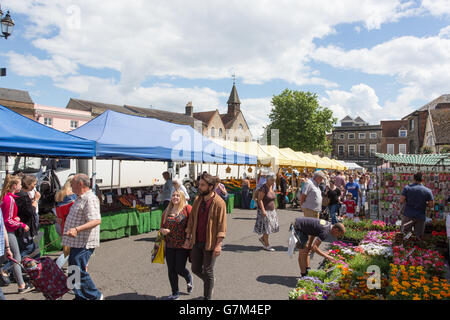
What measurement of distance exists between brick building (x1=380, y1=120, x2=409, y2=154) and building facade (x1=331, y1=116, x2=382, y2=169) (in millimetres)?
2266

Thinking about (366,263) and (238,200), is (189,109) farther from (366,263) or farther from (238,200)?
(366,263)

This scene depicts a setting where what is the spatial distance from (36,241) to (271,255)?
4.40 metres

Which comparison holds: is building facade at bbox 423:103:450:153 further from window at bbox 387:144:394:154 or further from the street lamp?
the street lamp

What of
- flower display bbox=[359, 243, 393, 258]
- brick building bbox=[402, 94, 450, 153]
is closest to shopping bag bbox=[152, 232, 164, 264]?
flower display bbox=[359, 243, 393, 258]

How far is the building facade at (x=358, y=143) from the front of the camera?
66125mm

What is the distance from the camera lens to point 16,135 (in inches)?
227

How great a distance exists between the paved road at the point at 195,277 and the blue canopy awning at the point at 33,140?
2.24 m

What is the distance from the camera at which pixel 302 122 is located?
128 ft

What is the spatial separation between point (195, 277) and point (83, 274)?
1.96 metres

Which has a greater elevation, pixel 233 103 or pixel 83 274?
pixel 233 103

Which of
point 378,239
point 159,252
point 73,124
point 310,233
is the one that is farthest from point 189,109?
point 159,252
